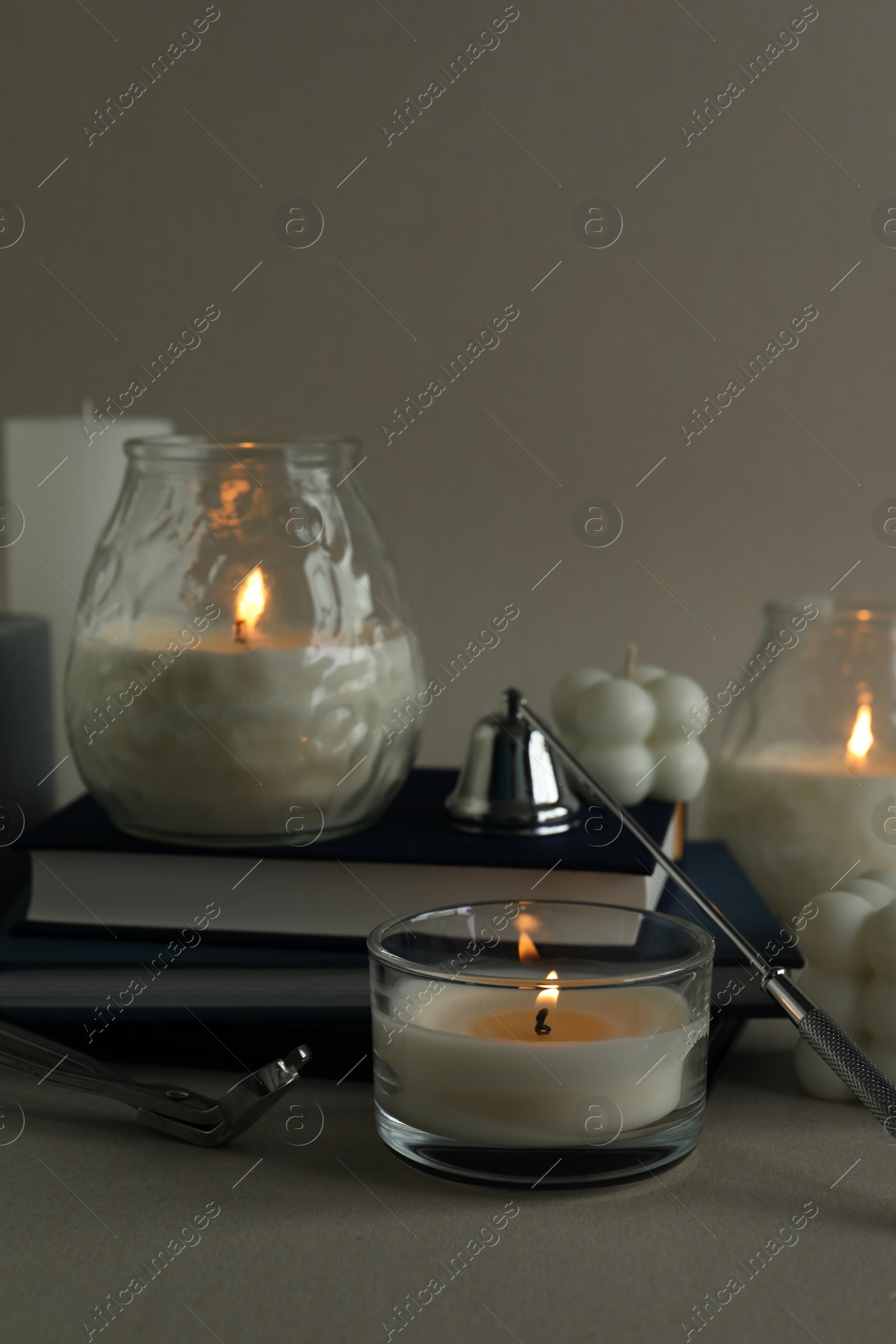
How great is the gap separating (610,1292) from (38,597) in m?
0.55

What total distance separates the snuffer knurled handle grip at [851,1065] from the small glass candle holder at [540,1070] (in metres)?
0.04

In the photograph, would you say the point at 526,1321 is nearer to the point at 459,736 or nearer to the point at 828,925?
the point at 828,925

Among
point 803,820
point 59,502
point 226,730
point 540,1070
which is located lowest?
point 803,820

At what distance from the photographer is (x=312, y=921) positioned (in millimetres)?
523

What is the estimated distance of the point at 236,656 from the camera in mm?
516

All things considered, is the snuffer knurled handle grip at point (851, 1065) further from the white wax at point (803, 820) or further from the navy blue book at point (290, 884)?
the white wax at point (803, 820)

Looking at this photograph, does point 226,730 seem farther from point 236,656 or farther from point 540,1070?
point 540,1070

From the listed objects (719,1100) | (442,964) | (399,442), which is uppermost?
(399,442)

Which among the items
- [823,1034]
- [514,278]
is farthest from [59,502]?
[823,1034]

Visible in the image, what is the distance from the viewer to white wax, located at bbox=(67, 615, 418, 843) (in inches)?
20.3

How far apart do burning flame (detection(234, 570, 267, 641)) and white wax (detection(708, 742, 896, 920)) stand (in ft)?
0.89

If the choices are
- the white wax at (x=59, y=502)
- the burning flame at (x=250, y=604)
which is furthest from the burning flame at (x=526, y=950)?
the white wax at (x=59, y=502)

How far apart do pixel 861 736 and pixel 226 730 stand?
1.07ft

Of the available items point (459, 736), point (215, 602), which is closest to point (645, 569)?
point (459, 736)
